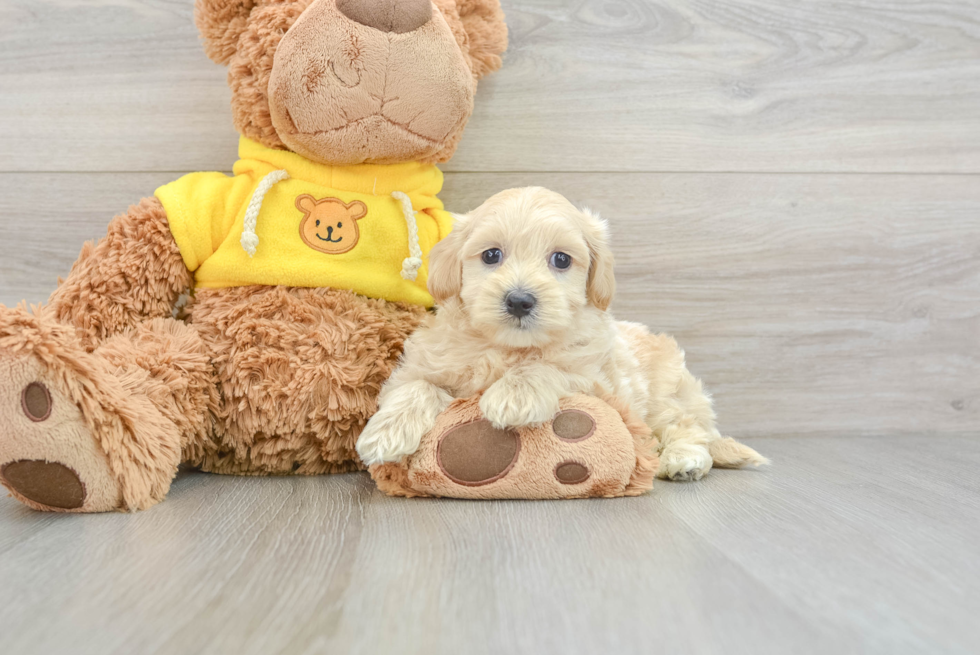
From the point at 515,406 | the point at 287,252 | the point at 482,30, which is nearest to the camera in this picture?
the point at 515,406

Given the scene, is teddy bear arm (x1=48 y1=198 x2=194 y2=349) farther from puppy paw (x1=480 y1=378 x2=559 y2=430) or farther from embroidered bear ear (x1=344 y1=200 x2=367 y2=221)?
puppy paw (x1=480 y1=378 x2=559 y2=430)

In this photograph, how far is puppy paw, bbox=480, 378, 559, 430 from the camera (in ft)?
3.64

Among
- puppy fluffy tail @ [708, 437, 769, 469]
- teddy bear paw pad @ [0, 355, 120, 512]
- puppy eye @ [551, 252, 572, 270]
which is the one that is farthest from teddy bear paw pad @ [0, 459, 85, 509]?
puppy fluffy tail @ [708, 437, 769, 469]

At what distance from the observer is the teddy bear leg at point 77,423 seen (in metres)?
0.98

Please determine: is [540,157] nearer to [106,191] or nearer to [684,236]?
[684,236]

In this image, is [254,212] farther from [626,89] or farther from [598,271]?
[626,89]

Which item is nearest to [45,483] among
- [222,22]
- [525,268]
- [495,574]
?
[495,574]

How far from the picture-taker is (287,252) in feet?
4.41

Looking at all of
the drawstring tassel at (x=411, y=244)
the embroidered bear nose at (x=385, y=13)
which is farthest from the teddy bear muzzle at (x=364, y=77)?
the drawstring tassel at (x=411, y=244)

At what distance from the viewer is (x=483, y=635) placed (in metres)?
0.67

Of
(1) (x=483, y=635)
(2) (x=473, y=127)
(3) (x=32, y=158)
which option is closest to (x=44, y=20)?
(3) (x=32, y=158)

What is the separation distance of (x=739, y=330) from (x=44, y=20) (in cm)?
184

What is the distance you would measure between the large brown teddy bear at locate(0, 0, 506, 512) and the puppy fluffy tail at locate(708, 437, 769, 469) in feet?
2.26

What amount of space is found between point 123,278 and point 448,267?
0.60 m
